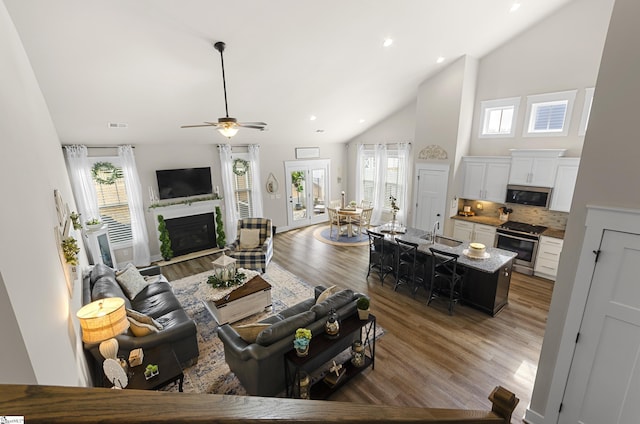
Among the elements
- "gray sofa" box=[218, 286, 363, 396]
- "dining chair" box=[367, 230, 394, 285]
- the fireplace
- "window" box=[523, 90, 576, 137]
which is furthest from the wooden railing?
the fireplace

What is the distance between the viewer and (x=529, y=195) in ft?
19.5

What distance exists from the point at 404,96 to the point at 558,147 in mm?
3585

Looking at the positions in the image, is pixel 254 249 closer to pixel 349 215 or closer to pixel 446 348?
pixel 349 215

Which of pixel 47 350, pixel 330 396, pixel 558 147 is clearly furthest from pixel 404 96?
pixel 47 350

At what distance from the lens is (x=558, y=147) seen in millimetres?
5699

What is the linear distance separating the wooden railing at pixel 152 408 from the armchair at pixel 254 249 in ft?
19.3

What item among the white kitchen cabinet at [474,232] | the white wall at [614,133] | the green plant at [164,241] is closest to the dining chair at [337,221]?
the white kitchen cabinet at [474,232]

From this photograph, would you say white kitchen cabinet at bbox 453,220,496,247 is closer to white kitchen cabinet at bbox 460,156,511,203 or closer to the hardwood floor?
white kitchen cabinet at bbox 460,156,511,203

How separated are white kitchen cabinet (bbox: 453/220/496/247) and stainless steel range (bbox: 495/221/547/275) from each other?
0.13 meters

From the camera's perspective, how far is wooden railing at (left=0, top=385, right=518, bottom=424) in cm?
48

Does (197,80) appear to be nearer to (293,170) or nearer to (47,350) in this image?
(47,350)

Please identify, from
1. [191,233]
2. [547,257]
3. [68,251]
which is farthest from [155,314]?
[547,257]

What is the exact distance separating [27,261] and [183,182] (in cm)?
592

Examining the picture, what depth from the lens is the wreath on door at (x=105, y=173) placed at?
20.1ft
